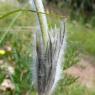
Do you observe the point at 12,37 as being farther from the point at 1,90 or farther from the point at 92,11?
the point at 92,11

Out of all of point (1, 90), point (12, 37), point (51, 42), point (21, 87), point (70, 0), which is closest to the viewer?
point (51, 42)

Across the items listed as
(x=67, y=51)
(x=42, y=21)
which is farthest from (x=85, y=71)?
(x=42, y=21)

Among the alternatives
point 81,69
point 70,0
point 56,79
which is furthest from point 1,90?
point 70,0

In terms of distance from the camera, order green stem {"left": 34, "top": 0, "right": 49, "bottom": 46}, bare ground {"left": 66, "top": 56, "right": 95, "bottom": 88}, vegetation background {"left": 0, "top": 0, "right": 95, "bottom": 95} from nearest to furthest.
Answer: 1. green stem {"left": 34, "top": 0, "right": 49, "bottom": 46}
2. vegetation background {"left": 0, "top": 0, "right": 95, "bottom": 95}
3. bare ground {"left": 66, "top": 56, "right": 95, "bottom": 88}

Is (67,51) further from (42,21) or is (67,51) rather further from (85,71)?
(85,71)

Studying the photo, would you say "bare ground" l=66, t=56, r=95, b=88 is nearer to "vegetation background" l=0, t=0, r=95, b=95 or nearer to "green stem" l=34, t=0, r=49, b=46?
"vegetation background" l=0, t=0, r=95, b=95

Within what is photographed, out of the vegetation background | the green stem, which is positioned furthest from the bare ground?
the green stem

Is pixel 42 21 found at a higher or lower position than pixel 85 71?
higher

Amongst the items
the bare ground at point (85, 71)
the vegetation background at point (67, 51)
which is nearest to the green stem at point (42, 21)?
the vegetation background at point (67, 51)

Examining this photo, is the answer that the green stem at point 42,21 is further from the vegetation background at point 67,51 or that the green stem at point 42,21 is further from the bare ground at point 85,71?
the bare ground at point 85,71
